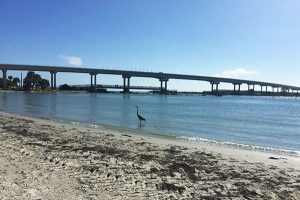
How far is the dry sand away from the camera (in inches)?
311

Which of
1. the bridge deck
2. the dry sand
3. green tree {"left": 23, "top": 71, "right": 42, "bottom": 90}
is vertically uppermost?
the bridge deck

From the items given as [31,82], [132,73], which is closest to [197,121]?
[132,73]

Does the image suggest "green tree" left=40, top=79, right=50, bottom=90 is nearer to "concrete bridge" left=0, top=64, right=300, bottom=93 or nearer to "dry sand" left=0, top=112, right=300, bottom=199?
"concrete bridge" left=0, top=64, right=300, bottom=93

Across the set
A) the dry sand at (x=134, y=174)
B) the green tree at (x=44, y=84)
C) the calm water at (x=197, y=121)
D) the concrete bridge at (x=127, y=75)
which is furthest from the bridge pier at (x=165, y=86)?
the dry sand at (x=134, y=174)

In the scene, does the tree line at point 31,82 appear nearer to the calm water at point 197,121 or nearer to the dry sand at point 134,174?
the calm water at point 197,121

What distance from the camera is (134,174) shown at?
960cm

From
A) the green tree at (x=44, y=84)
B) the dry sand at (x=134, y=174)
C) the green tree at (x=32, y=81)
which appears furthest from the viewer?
the green tree at (x=44, y=84)

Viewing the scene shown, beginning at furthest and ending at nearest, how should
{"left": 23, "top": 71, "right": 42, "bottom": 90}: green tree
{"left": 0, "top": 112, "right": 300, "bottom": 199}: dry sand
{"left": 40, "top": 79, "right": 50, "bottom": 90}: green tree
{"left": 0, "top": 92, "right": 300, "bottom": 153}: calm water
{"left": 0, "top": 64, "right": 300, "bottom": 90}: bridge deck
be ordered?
1. {"left": 40, "top": 79, "right": 50, "bottom": 90}: green tree
2. {"left": 23, "top": 71, "right": 42, "bottom": 90}: green tree
3. {"left": 0, "top": 64, "right": 300, "bottom": 90}: bridge deck
4. {"left": 0, "top": 92, "right": 300, "bottom": 153}: calm water
5. {"left": 0, "top": 112, "right": 300, "bottom": 199}: dry sand

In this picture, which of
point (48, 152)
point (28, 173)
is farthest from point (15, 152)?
point (28, 173)

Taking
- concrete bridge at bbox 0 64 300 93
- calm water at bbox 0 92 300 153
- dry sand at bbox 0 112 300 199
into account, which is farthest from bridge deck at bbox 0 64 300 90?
dry sand at bbox 0 112 300 199

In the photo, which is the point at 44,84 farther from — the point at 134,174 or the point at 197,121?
the point at 134,174

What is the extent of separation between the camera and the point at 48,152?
12.4 meters

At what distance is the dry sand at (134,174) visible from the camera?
25.9 ft

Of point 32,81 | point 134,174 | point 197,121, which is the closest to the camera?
point 134,174
